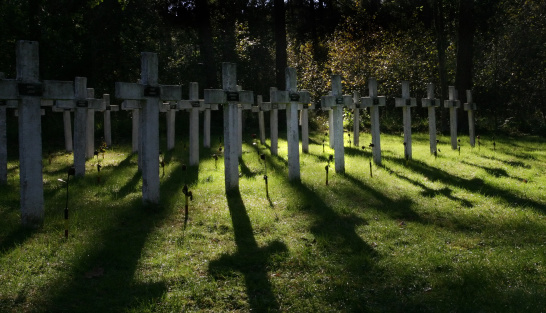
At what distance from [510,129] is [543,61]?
9.89 feet

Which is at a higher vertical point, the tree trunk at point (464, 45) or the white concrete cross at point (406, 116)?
the tree trunk at point (464, 45)

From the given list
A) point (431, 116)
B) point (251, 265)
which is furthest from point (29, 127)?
point (431, 116)

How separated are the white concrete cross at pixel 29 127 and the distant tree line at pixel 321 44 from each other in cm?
1335

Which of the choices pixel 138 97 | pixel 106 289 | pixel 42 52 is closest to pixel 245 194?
pixel 138 97

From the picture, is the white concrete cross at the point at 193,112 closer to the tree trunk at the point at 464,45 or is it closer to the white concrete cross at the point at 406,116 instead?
the white concrete cross at the point at 406,116

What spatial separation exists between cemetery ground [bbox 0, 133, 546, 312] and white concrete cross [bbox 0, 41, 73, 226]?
312 millimetres

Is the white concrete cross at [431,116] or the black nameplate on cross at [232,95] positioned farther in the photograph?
the white concrete cross at [431,116]

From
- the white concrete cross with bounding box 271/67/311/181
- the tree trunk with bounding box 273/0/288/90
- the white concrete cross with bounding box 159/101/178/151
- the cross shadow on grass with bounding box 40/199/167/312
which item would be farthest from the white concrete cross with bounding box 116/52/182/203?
the tree trunk with bounding box 273/0/288/90

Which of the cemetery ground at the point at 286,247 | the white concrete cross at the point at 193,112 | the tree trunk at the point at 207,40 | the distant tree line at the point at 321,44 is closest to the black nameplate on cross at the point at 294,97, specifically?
the cemetery ground at the point at 286,247

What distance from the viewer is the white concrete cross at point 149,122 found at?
7484 millimetres

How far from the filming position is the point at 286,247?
6043 millimetres

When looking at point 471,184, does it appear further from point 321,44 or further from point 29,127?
point 321,44

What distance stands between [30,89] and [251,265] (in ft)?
12.4

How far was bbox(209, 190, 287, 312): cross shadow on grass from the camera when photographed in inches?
185
